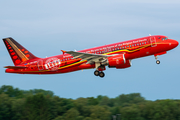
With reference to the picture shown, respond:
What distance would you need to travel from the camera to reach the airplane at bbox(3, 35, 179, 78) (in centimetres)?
4325

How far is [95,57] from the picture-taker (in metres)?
43.4

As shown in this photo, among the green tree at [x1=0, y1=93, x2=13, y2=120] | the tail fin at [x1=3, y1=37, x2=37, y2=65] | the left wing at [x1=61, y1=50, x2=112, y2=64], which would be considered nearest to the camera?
the left wing at [x1=61, y1=50, x2=112, y2=64]

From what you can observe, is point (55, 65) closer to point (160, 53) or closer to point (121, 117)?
point (160, 53)

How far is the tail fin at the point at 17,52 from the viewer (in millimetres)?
48562

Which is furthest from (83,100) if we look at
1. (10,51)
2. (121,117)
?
(10,51)

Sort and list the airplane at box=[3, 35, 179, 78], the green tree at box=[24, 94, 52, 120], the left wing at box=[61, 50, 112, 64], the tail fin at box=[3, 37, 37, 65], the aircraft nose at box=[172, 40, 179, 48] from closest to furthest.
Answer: the left wing at box=[61, 50, 112, 64] < the airplane at box=[3, 35, 179, 78] < the aircraft nose at box=[172, 40, 179, 48] < the tail fin at box=[3, 37, 37, 65] < the green tree at box=[24, 94, 52, 120]

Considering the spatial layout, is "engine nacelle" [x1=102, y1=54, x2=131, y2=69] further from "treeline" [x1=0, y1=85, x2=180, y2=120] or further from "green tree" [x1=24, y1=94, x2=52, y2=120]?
"green tree" [x1=24, y1=94, x2=52, y2=120]

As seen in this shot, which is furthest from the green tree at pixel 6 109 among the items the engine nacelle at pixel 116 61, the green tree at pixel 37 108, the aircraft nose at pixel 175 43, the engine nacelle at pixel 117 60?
the aircraft nose at pixel 175 43

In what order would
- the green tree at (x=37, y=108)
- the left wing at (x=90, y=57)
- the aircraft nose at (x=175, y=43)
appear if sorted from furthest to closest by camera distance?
the green tree at (x=37, y=108), the aircraft nose at (x=175, y=43), the left wing at (x=90, y=57)

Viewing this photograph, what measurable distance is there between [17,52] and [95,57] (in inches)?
585

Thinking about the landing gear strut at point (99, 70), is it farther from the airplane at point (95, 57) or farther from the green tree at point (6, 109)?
the green tree at point (6, 109)

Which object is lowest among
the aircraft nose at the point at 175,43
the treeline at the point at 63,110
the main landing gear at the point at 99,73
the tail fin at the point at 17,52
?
the treeline at the point at 63,110

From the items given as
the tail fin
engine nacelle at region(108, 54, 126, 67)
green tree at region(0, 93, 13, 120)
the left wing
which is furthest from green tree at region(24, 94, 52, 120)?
engine nacelle at region(108, 54, 126, 67)

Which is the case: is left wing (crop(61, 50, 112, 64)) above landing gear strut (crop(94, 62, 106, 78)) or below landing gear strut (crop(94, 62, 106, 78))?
above
